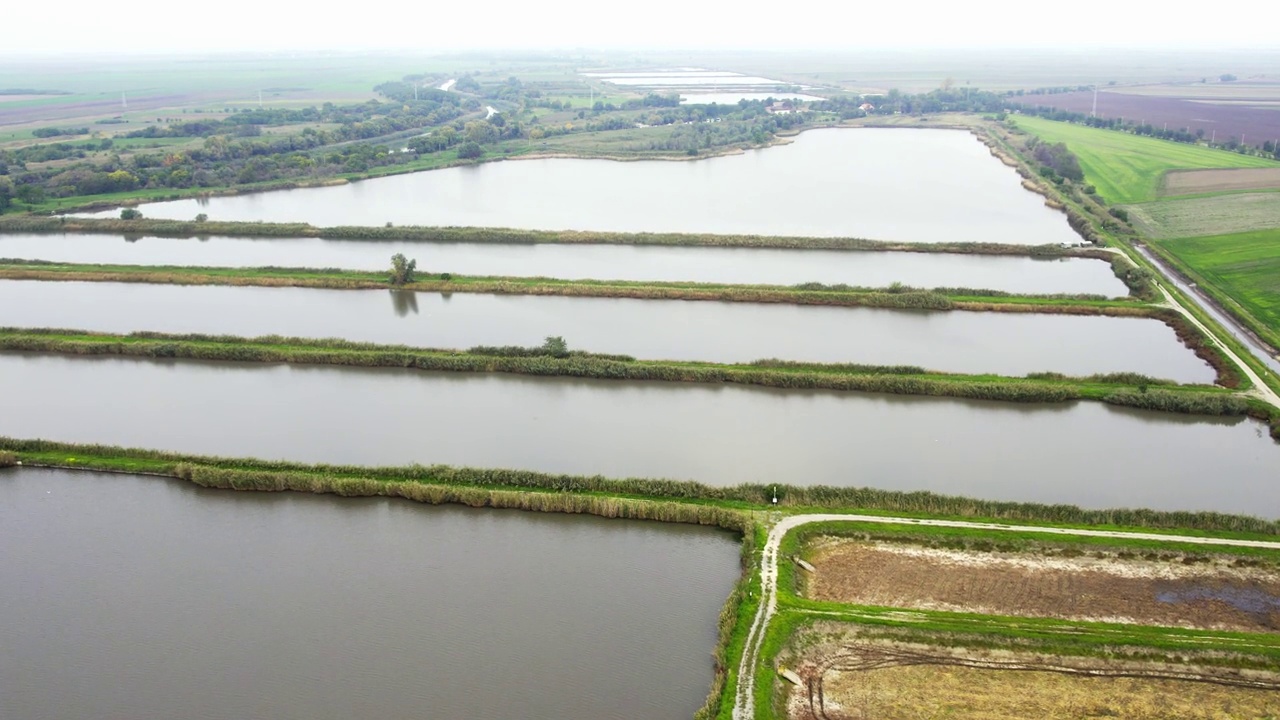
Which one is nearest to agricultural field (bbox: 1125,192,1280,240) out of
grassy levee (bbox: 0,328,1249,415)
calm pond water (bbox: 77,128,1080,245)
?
calm pond water (bbox: 77,128,1080,245)

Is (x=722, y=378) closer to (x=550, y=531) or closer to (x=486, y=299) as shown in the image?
(x=550, y=531)

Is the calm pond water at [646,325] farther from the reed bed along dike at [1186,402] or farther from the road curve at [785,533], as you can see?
the road curve at [785,533]

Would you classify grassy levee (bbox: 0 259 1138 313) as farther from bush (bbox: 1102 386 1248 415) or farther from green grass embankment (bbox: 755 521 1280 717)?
green grass embankment (bbox: 755 521 1280 717)

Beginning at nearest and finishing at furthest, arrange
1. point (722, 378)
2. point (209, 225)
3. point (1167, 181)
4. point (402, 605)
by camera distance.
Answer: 1. point (402, 605)
2. point (722, 378)
3. point (209, 225)
4. point (1167, 181)

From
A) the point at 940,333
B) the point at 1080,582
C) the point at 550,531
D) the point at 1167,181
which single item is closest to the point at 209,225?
the point at 550,531

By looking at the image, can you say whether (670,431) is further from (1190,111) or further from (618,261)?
(1190,111)

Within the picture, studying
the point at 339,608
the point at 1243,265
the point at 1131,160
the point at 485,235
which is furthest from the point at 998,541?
the point at 1131,160
